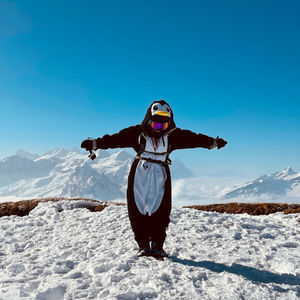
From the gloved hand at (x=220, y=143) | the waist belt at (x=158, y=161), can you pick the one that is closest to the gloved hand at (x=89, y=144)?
the waist belt at (x=158, y=161)

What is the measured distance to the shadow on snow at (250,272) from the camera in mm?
4391

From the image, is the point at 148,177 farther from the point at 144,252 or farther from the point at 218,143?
the point at 218,143

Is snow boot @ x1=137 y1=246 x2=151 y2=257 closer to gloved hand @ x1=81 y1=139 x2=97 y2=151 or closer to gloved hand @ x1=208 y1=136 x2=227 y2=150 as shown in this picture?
gloved hand @ x1=81 y1=139 x2=97 y2=151

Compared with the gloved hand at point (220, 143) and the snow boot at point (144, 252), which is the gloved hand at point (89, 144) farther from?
the gloved hand at point (220, 143)

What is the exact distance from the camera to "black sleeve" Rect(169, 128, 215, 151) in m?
6.13

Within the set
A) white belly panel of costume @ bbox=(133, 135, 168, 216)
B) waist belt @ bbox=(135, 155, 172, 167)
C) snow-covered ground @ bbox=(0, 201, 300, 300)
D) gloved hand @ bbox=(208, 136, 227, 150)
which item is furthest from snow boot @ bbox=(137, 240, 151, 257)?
gloved hand @ bbox=(208, 136, 227, 150)

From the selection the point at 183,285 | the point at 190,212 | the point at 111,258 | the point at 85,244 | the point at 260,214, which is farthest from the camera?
A: the point at 260,214

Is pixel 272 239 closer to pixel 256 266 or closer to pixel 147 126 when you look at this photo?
pixel 256 266

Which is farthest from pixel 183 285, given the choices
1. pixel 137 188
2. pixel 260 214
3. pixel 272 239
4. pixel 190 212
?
pixel 260 214

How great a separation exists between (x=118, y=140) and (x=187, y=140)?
1.38 meters

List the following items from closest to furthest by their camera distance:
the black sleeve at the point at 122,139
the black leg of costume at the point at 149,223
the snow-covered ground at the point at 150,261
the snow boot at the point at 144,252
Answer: the snow-covered ground at the point at 150,261 < the snow boot at the point at 144,252 < the black leg of costume at the point at 149,223 < the black sleeve at the point at 122,139

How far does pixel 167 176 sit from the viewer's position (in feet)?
19.1

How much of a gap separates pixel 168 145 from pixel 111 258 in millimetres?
2278

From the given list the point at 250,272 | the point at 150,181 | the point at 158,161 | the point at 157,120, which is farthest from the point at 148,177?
the point at 250,272
